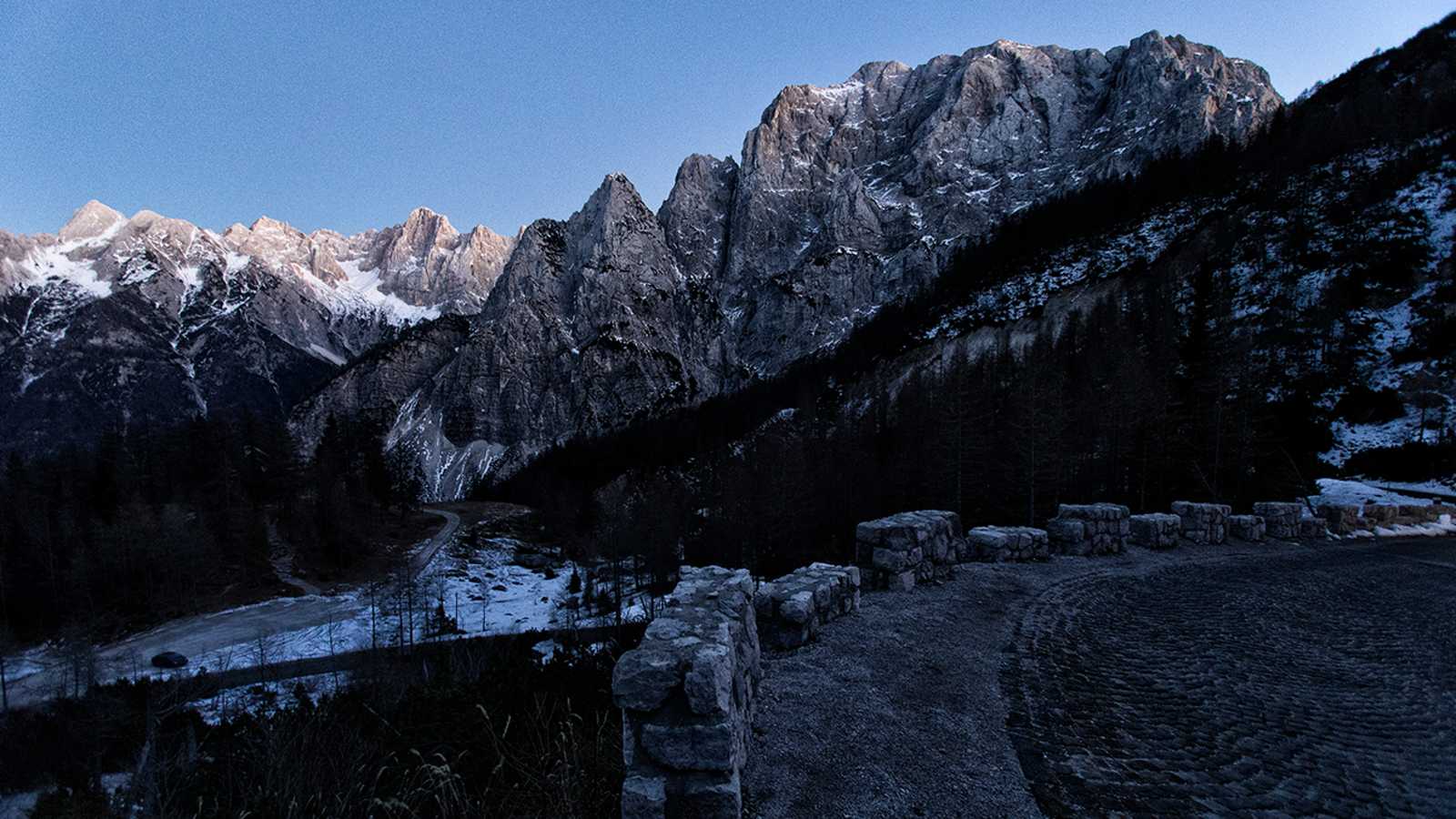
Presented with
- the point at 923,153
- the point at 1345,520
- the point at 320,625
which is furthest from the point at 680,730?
the point at 923,153

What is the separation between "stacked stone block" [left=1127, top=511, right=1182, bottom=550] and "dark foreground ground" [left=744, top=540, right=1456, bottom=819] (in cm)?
546

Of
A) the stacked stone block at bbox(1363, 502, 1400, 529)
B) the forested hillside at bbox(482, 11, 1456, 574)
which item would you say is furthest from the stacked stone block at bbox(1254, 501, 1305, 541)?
the forested hillside at bbox(482, 11, 1456, 574)

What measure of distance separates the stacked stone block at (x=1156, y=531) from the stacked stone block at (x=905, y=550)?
860 cm

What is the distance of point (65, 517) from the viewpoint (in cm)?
4912

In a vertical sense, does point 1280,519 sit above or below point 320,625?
above

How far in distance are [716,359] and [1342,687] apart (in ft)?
547

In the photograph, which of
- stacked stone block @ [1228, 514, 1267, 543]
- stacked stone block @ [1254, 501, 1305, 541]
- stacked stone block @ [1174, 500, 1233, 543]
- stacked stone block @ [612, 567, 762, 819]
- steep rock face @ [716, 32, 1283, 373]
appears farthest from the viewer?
steep rock face @ [716, 32, 1283, 373]

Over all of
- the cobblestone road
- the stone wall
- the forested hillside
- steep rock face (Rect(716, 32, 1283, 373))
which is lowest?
the cobblestone road

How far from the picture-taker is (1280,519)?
20672 millimetres

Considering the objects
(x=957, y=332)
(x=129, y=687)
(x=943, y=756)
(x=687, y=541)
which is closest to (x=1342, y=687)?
(x=943, y=756)

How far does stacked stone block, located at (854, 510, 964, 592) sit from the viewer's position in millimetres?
11641

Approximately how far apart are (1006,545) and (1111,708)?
28.1 ft

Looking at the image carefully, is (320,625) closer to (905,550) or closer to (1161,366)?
(905,550)

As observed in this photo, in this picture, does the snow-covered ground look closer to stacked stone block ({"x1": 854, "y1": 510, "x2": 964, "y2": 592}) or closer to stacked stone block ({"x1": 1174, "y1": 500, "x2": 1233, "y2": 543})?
stacked stone block ({"x1": 854, "y1": 510, "x2": 964, "y2": 592})
